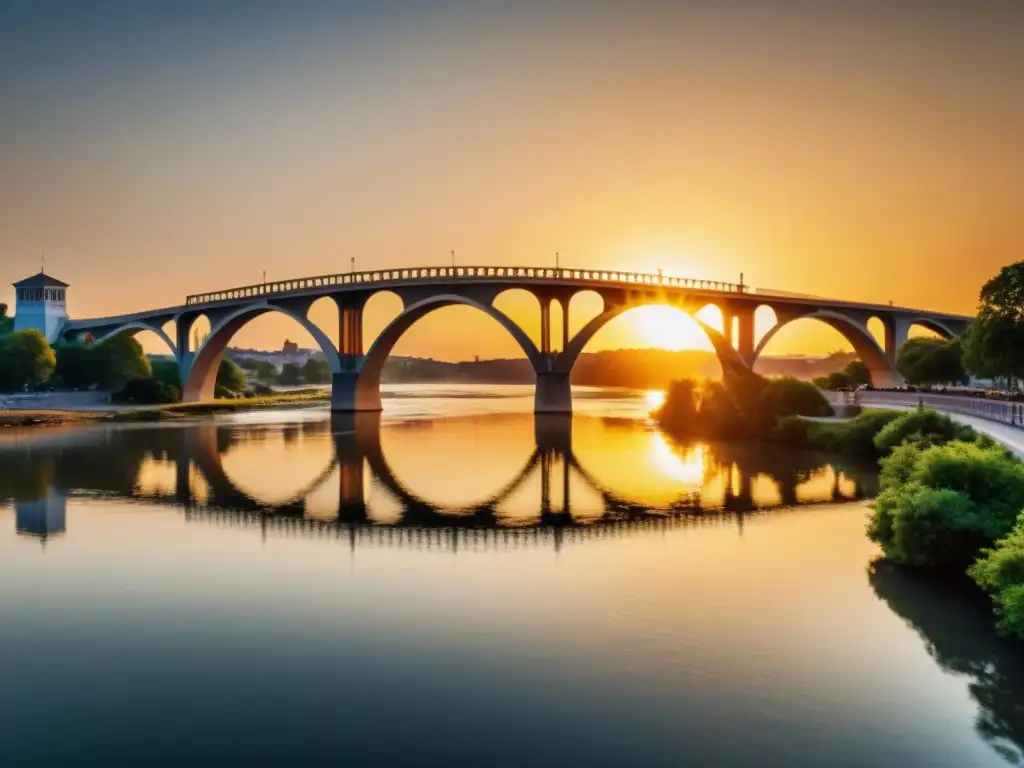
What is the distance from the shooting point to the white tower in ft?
329

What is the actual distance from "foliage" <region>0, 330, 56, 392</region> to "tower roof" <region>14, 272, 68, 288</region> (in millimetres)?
23378

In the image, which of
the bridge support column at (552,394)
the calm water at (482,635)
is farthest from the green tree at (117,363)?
the calm water at (482,635)

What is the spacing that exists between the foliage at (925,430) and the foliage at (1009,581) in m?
12.5

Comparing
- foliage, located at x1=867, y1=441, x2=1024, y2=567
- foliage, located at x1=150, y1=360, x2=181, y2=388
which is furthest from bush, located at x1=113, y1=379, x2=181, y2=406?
foliage, located at x1=867, y1=441, x2=1024, y2=567

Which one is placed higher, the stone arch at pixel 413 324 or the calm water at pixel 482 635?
the stone arch at pixel 413 324

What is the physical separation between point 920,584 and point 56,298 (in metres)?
104

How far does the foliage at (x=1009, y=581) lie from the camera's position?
1413 cm

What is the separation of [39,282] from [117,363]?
2300 cm

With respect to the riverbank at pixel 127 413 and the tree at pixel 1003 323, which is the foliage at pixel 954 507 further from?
the riverbank at pixel 127 413

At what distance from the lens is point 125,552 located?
21.3 metres

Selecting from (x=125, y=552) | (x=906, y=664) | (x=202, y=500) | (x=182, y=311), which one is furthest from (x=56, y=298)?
(x=906, y=664)

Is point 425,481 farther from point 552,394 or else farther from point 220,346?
point 220,346

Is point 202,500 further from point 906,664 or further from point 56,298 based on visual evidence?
point 56,298

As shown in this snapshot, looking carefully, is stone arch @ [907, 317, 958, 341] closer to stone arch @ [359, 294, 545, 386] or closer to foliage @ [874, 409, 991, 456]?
stone arch @ [359, 294, 545, 386]
